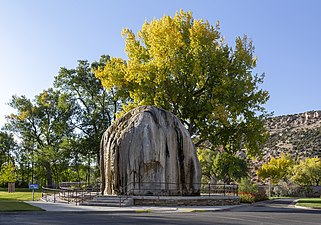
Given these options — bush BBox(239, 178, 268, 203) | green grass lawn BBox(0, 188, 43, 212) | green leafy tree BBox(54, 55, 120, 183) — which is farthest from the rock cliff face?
green leafy tree BBox(54, 55, 120, 183)

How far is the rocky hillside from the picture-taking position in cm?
9544

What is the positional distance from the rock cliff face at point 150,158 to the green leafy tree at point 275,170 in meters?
44.0

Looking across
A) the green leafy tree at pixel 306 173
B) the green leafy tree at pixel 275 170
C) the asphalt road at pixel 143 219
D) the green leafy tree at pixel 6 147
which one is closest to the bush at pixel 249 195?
the asphalt road at pixel 143 219

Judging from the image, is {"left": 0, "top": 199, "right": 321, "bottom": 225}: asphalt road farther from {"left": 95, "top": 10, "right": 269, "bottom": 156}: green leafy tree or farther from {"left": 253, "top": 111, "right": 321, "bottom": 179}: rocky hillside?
{"left": 253, "top": 111, "right": 321, "bottom": 179}: rocky hillside

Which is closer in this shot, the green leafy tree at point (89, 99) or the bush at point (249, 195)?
the bush at point (249, 195)

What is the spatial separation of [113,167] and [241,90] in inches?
509

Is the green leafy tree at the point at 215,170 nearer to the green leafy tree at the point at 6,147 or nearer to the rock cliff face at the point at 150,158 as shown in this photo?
the green leafy tree at the point at 6,147

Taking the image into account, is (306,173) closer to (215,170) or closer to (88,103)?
(215,170)

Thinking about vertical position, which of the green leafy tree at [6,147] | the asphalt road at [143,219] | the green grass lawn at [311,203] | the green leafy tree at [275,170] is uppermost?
the green leafy tree at [6,147]

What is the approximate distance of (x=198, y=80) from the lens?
1362 inches

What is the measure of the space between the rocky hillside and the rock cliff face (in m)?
66.5

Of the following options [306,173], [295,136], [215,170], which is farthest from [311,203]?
[295,136]

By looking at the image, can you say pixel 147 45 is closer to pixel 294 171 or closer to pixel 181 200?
pixel 181 200

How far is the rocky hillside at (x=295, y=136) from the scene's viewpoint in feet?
313
